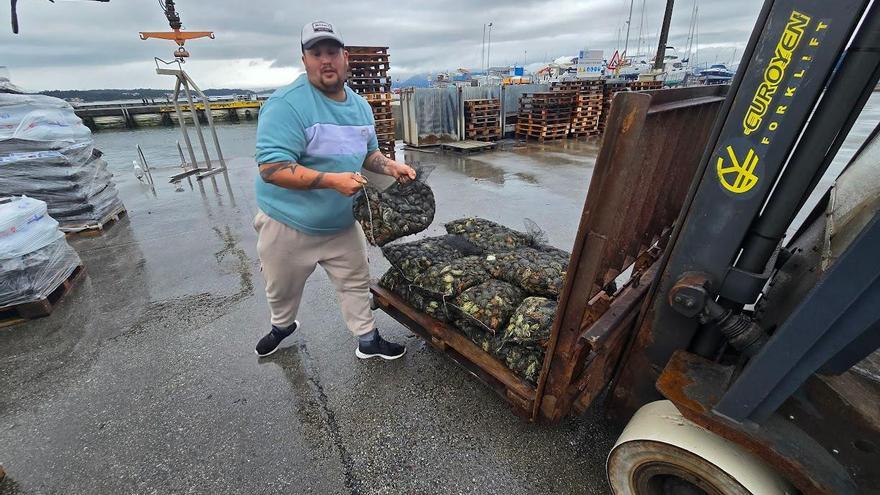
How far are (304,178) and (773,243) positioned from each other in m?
2.13

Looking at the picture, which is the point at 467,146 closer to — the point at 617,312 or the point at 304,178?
the point at 304,178

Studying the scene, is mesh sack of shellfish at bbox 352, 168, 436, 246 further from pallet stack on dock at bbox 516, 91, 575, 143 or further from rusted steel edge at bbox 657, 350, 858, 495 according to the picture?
pallet stack on dock at bbox 516, 91, 575, 143

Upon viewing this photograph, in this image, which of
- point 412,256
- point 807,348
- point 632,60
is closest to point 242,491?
point 412,256

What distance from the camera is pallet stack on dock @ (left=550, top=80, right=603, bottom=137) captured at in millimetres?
13750

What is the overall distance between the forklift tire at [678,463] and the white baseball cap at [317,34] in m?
2.54

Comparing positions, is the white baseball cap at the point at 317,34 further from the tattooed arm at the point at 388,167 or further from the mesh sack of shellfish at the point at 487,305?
the mesh sack of shellfish at the point at 487,305

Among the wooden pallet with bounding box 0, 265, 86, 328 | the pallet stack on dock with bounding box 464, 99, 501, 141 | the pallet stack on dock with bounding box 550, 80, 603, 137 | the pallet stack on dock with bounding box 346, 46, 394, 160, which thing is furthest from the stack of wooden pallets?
the wooden pallet with bounding box 0, 265, 86, 328

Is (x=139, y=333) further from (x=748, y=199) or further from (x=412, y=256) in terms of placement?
(x=748, y=199)

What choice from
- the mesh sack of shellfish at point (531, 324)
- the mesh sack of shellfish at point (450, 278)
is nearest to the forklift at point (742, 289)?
the mesh sack of shellfish at point (531, 324)

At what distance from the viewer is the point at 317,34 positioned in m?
2.11

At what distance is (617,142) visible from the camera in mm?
1311

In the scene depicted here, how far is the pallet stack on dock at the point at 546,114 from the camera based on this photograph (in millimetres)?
13259

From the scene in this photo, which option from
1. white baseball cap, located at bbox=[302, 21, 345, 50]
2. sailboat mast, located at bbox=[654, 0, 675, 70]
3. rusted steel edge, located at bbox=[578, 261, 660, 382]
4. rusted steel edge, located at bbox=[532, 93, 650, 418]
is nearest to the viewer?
rusted steel edge, located at bbox=[532, 93, 650, 418]

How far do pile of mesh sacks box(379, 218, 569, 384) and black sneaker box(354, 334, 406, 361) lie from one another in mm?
435
